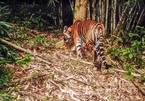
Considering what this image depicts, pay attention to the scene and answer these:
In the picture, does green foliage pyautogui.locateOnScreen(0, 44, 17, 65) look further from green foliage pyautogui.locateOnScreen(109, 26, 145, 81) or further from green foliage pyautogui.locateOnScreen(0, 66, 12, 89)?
green foliage pyautogui.locateOnScreen(109, 26, 145, 81)

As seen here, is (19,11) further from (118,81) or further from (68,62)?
(118,81)

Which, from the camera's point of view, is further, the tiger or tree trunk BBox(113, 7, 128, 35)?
tree trunk BBox(113, 7, 128, 35)

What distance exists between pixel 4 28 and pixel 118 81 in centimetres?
225

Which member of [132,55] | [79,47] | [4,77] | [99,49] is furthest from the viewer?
[79,47]

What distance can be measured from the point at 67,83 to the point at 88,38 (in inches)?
46.6

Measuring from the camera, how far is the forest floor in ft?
14.9

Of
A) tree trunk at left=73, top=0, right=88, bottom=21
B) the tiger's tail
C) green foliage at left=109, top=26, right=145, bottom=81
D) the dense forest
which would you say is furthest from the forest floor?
tree trunk at left=73, top=0, right=88, bottom=21

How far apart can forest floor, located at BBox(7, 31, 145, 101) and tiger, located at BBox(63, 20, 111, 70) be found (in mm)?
214

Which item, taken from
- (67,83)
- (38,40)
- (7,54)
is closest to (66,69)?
(67,83)

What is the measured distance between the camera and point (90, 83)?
16.1 ft

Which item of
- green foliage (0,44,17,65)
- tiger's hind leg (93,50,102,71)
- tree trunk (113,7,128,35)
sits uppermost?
tree trunk (113,7,128,35)

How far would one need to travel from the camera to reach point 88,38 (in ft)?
18.6

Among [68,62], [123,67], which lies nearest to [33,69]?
[68,62]

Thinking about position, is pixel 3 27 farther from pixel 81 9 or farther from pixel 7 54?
pixel 81 9
